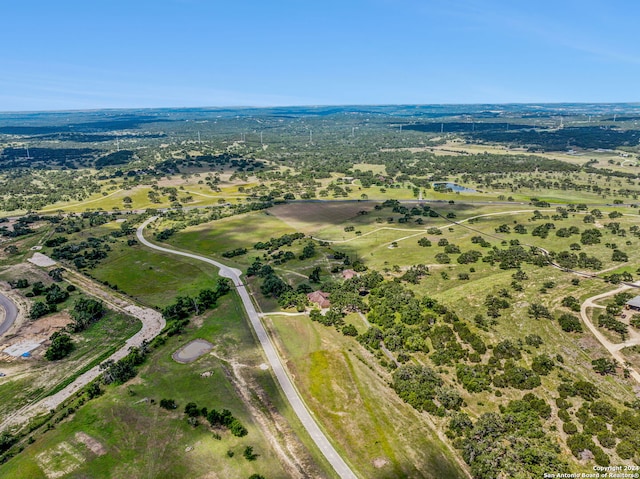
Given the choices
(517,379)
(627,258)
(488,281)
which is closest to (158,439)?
(517,379)

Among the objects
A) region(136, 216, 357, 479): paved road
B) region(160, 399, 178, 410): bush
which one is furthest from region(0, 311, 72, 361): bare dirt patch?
region(136, 216, 357, 479): paved road

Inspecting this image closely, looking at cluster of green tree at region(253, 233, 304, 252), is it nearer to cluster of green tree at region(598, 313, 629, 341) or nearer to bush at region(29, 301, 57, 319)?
bush at region(29, 301, 57, 319)

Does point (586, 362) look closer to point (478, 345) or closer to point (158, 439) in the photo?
point (478, 345)

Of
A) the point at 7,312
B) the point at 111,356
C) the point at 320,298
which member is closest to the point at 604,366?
the point at 320,298

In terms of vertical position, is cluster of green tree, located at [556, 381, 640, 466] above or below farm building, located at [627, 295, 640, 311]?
below

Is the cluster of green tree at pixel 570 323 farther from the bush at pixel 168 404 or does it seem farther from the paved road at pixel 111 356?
the paved road at pixel 111 356

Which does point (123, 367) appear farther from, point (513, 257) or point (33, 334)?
point (513, 257)
